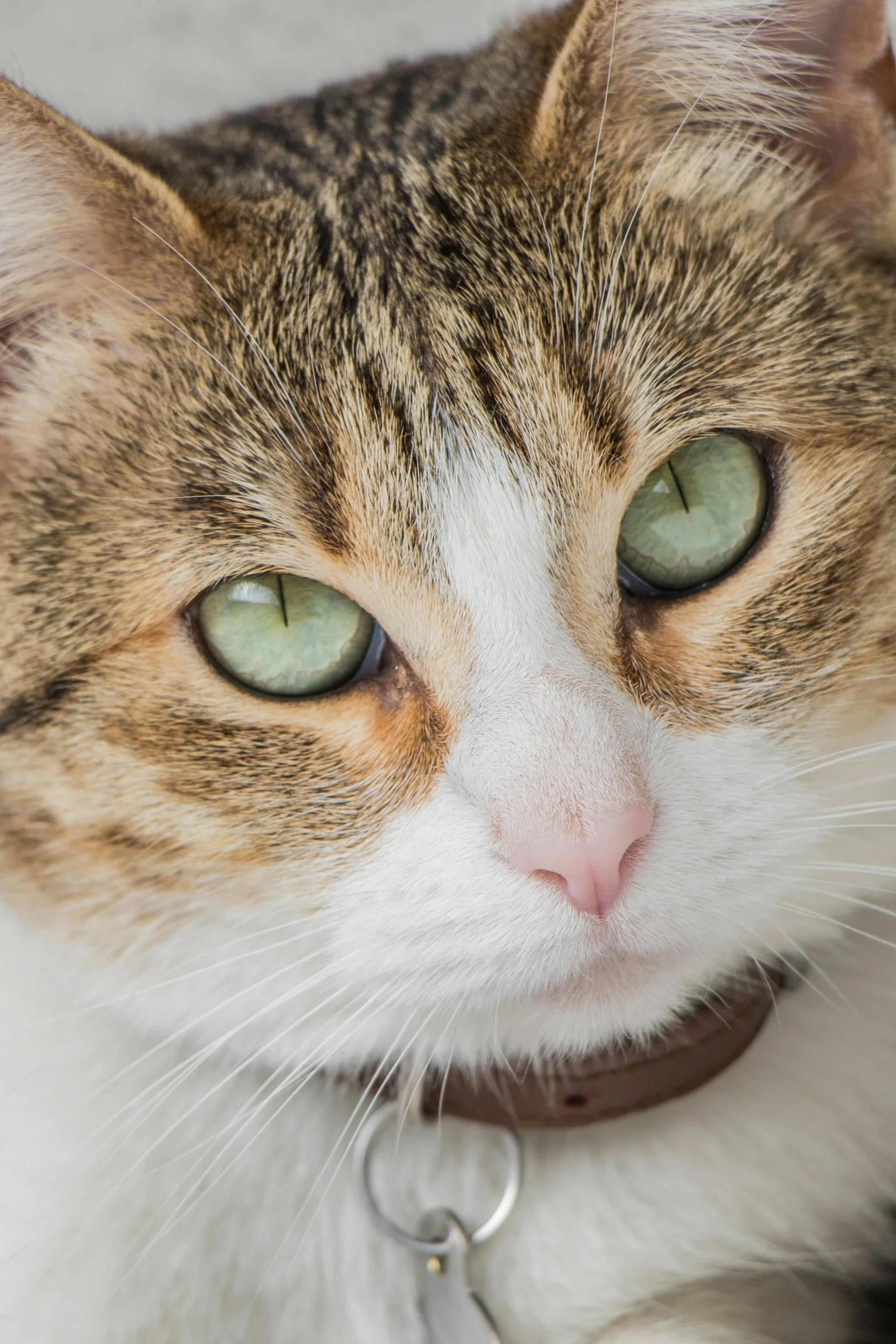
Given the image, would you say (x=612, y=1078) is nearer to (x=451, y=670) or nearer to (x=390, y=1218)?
(x=390, y=1218)

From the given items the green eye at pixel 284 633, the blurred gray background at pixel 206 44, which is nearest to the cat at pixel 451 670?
the green eye at pixel 284 633

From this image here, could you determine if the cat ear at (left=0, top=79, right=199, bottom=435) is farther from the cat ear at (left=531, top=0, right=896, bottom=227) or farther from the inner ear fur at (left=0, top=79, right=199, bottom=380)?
the cat ear at (left=531, top=0, right=896, bottom=227)

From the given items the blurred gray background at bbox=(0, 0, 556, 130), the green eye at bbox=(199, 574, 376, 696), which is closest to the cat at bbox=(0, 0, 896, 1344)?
the green eye at bbox=(199, 574, 376, 696)

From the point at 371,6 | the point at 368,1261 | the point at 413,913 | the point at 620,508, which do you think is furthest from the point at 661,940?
the point at 371,6

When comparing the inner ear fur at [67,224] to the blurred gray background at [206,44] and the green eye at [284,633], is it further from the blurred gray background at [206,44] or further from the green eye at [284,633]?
the blurred gray background at [206,44]

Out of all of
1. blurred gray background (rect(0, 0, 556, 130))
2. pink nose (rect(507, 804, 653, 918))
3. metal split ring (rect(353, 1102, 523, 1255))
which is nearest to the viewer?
pink nose (rect(507, 804, 653, 918))

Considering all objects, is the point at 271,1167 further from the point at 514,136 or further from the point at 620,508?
the point at 514,136
